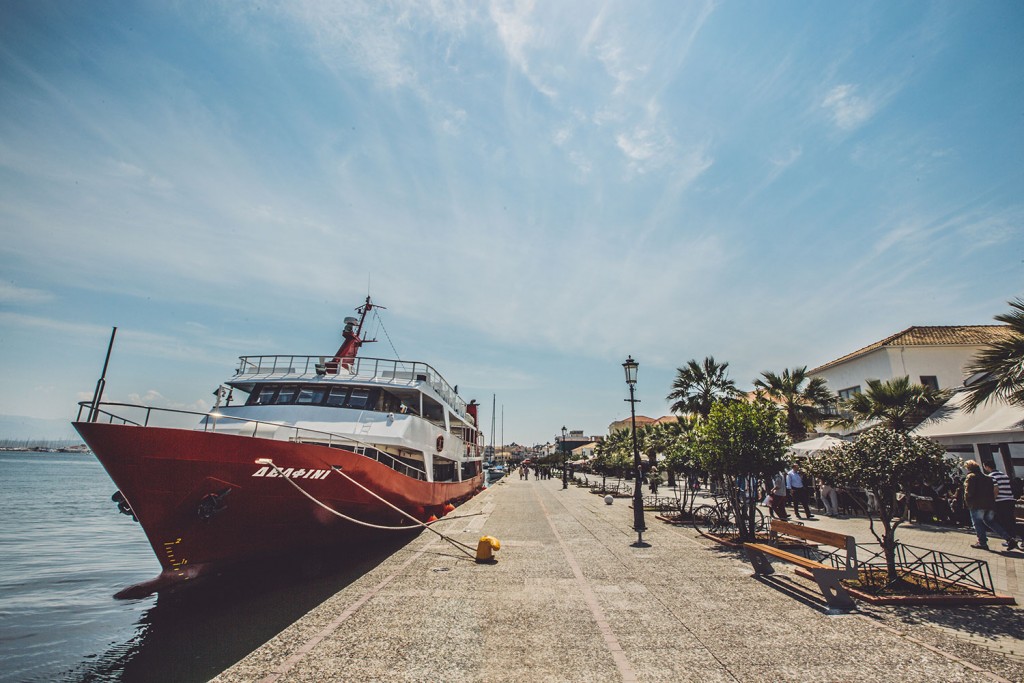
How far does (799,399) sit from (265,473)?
26.6m

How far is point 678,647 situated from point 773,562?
550 cm

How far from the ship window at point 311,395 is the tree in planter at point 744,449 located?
1060 cm

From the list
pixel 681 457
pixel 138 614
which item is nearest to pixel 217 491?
pixel 138 614

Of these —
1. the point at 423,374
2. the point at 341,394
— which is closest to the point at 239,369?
the point at 341,394

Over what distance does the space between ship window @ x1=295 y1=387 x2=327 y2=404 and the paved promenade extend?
5.80 metres

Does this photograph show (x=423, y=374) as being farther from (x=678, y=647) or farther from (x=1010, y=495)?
(x=1010, y=495)

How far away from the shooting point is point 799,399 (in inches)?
A: 967

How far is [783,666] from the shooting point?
14.6 ft

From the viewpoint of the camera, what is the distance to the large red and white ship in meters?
6.68

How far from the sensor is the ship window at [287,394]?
41.5 ft

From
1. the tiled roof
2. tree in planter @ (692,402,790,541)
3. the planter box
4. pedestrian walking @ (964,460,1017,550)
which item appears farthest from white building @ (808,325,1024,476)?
the planter box

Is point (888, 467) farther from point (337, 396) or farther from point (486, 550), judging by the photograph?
point (337, 396)

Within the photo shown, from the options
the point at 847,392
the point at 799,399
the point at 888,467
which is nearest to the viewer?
the point at 888,467

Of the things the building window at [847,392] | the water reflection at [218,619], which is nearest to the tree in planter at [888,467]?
the water reflection at [218,619]
